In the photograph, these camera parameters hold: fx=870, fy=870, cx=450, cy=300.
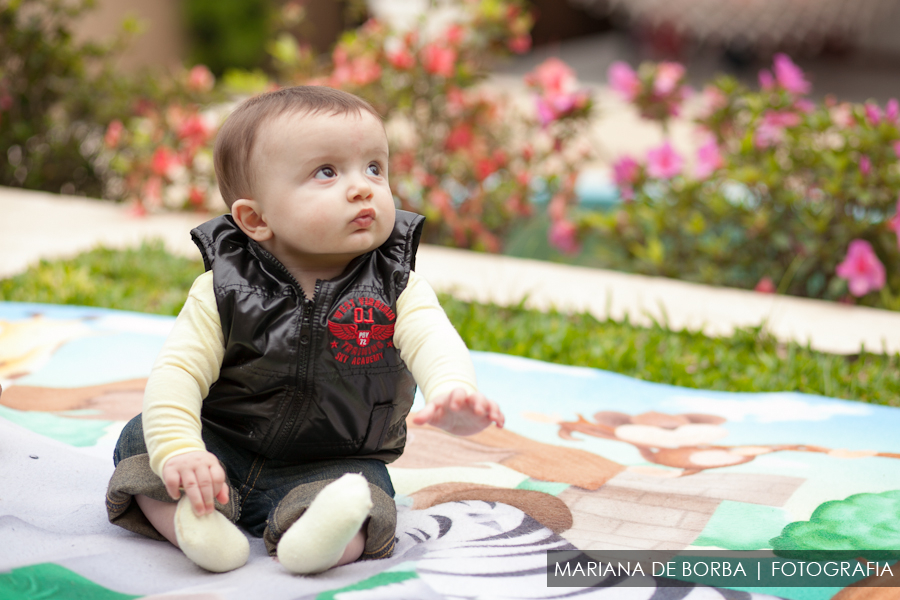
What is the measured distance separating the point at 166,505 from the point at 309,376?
313mm

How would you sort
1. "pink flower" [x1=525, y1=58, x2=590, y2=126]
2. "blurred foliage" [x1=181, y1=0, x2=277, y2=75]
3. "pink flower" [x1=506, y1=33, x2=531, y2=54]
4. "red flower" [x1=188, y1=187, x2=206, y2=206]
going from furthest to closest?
"blurred foliage" [x1=181, y1=0, x2=277, y2=75] → "red flower" [x1=188, y1=187, x2=206, y2=206] → "pink flower" [x1=506, y1=33, x2=531, y2=54] → "pink flower" [x1=525, y1=58, x2=590, y2=126]

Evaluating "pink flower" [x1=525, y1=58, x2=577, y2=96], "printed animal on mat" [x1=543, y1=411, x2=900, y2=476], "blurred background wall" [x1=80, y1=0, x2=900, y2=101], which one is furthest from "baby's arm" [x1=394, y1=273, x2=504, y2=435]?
"blurred background wall" [x1=80, y1=0, x2=900, y2=101]

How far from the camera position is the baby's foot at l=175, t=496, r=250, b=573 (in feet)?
4.33

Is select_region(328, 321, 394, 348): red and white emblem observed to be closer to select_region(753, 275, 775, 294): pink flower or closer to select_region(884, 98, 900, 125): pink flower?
select_region(753, 275, 775, 294): pink flower

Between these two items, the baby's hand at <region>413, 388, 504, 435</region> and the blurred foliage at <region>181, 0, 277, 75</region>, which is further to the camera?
the blurred foliage at <region>181, 0, 277, 75</region>

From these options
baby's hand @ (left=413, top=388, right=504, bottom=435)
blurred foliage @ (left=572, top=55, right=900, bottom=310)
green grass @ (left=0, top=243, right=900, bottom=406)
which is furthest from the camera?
blurred foliage @ (left=572, top=55, right=900, bottom=310)

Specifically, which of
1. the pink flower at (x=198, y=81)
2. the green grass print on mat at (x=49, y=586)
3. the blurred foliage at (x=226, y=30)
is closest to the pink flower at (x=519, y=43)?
the pink flower at (x=198, y=81)

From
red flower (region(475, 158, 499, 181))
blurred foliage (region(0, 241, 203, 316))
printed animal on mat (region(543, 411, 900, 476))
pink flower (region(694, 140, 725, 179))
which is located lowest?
printed animal on mat (region(543, 411, 900, 476))

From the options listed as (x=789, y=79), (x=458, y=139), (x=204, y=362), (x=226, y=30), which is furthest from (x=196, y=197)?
(x=226, y=30)

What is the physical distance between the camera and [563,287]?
351 centimetres

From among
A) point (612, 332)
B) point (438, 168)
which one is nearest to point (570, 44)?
point (438, 168)

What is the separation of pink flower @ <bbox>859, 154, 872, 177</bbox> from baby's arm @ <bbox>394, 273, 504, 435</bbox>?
242cm

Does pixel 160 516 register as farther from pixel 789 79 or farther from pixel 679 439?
pixel 789 79

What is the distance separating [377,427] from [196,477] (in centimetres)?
35
